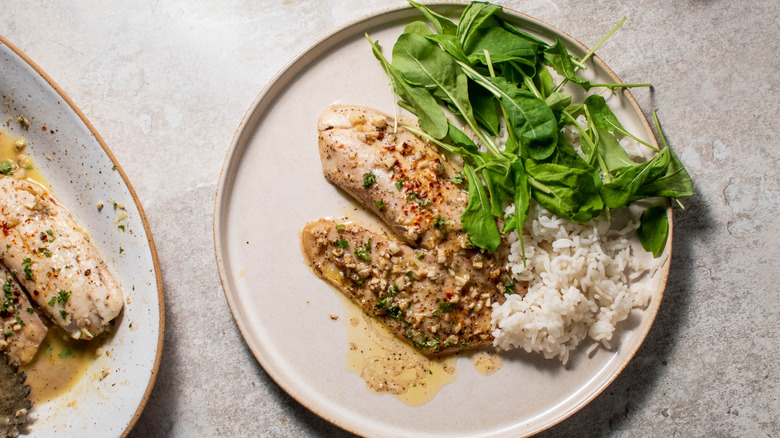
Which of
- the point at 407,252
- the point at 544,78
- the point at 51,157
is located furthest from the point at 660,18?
the point at 51,157

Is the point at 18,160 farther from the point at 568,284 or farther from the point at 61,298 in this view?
the point at 568,284

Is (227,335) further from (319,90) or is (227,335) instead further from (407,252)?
(319,90)

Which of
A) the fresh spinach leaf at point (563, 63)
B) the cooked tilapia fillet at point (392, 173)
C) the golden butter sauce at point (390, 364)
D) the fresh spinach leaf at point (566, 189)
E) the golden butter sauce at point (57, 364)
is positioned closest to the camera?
the fresh spinach leaf at point (566, 189)

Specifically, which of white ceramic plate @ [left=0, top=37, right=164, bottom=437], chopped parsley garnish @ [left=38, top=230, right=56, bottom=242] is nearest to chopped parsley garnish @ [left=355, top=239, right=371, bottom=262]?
white ceramic plate @ [left=0, top=37, right=164, bottom=437]

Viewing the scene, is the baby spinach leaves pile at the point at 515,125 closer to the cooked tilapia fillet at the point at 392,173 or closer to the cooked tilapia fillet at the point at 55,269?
the cooked tilapia fillet at the point at 392,173

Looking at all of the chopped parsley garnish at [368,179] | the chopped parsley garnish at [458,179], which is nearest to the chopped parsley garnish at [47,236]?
the chopped parsley garnish at [368,179]

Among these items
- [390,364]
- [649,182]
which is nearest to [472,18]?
[649,182]
